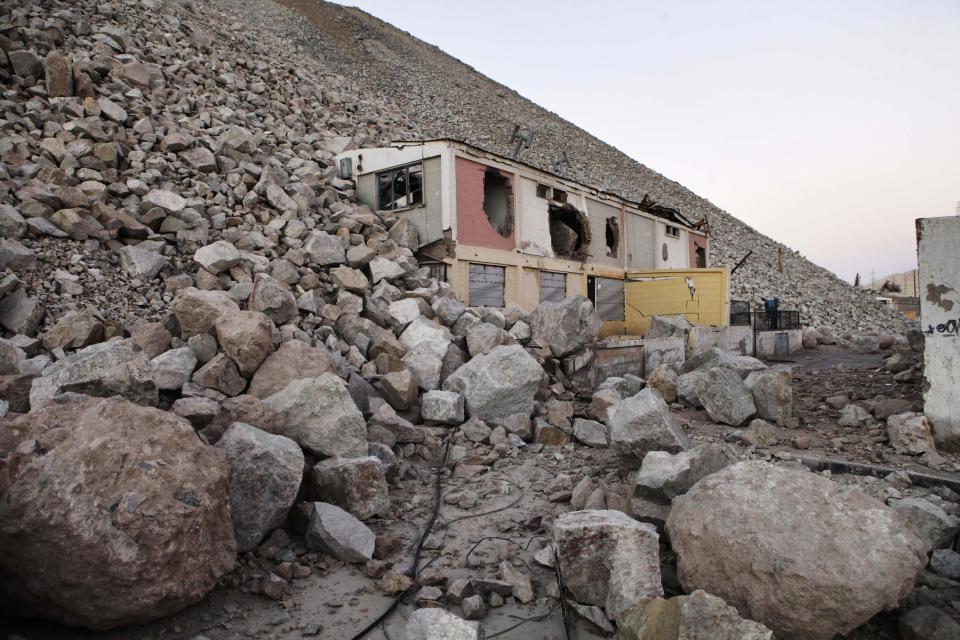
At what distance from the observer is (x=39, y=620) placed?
2.95m

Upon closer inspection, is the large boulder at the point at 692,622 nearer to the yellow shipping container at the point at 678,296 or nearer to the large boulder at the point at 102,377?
the large boulder at the point at 102,377

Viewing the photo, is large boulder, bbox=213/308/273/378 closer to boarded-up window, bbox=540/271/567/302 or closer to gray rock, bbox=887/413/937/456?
gray rock, bbox=887/413/937/456

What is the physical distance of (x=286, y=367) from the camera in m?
5.71

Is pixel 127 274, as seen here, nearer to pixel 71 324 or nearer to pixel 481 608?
pixel 71 324

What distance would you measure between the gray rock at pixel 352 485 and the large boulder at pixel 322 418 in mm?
314

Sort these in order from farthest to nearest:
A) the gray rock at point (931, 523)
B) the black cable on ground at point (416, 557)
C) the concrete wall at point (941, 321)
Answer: the concrete wall at point (941, 321), the gray rock at point (931, 523), the black cable on ground at point (416, 557)

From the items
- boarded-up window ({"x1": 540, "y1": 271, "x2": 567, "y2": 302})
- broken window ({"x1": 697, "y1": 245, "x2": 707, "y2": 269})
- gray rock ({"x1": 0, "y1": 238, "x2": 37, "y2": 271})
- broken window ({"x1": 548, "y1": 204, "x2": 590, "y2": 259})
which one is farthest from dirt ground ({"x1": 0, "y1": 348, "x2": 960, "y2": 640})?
broken window ({"x1": 697, "y1": 245, "x2": 707, "y2": 269})

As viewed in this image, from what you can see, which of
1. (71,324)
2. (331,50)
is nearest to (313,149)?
(71,324)

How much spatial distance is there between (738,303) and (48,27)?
22.3 meters

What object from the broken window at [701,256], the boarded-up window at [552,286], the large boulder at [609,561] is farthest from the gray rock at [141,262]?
the broken window at [701,256]

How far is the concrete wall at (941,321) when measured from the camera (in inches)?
198

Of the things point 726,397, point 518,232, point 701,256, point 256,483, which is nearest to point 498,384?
point 726,397

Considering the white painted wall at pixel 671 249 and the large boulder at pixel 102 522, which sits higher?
the white painted wall at pixel 671 249

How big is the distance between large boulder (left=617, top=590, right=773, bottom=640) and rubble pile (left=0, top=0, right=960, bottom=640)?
0.01 metres
